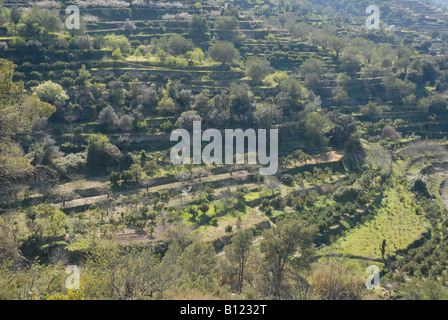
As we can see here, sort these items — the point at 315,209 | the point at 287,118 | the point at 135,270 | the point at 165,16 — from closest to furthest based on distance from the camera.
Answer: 1. the point at 135,270
2. the point at 315,209
3. the point at 287,118
4. the point at 165,16

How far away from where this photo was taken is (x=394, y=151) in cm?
5366

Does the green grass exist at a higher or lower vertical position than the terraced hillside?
lower

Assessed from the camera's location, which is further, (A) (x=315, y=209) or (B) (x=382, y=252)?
(A) (x=315, y=209)

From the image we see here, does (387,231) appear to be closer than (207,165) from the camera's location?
Yes

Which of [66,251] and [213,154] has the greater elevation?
[213,154]

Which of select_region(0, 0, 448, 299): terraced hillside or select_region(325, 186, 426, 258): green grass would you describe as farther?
select_region(325, 186, 426, 258): green grass

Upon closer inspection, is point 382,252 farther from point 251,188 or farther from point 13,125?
point 13,125

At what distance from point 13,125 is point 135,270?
11.4 m

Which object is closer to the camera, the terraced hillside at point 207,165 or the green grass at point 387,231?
the terraced hillside at point 207,165

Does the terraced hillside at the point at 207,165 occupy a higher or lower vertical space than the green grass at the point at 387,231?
higher

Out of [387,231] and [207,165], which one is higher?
[207,165]

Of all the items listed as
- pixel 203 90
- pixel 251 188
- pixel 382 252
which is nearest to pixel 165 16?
pixel 203 90
